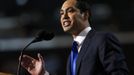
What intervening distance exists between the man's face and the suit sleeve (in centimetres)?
23

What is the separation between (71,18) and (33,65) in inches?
13.3

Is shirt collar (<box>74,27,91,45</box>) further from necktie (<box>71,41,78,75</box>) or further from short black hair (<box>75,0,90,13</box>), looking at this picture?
short black hair (<box>75,0,90,13</box>)

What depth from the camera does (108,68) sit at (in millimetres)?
2186

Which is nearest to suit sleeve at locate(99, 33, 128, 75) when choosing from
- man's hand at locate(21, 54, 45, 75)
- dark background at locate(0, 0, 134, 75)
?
man's hand at locate(21, 54, 45, 75)

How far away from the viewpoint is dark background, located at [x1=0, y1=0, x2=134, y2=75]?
6.66 m

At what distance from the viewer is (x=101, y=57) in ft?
Answer: 7.32

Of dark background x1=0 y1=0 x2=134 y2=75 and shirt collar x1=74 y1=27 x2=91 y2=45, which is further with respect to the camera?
dark background x1=0 y1=0 x2=134 y2=75

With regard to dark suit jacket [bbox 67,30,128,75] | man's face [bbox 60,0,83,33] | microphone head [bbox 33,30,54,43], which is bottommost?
dark suit jacket [bbox 67,30,128,75]

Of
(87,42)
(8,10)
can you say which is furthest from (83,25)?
(8,10)

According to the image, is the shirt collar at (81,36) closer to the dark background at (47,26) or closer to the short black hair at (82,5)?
the short black hair at (82,5)

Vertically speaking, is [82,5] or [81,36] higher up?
[82,5]

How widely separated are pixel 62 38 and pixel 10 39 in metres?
0.84

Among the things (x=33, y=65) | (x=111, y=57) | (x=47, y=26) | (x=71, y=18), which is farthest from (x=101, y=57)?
(x=47, y=26)

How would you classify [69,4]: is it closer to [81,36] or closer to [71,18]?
[71,18]
